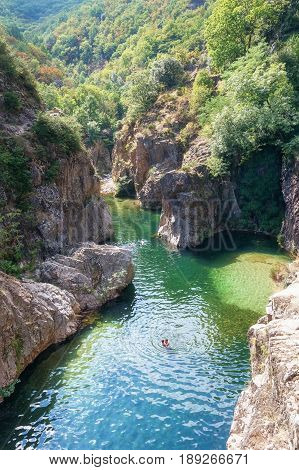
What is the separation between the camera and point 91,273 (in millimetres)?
31094

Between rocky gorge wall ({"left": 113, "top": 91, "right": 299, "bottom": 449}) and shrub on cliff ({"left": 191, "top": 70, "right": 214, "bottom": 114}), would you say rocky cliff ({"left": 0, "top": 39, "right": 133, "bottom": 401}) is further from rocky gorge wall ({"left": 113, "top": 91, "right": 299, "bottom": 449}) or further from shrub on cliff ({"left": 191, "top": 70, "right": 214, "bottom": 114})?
shrub on cliff ({"left": 191, "top": 70, "right": 214, "bottom": 114})

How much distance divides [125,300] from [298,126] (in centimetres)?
2698

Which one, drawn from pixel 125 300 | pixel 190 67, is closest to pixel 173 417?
pixel 125 300

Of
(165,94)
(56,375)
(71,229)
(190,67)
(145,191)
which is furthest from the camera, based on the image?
(190,67)

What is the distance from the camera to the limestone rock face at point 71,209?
109 ft

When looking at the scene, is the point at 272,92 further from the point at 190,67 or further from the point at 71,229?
the point at 190,67

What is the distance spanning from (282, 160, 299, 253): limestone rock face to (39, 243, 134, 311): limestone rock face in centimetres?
1674

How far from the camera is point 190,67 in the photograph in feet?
240

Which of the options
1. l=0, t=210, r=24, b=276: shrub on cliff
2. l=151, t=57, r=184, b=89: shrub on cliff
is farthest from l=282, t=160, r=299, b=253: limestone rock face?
l=151, t=57, r=184, b=89: shrub on cliff

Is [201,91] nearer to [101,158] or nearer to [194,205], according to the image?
[194,205]

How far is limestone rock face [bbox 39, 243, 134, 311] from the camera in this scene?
29.1m

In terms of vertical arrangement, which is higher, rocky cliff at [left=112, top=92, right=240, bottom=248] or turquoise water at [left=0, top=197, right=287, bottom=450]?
rocky cliff at [left=112, top=92, right=240, bottom=248]

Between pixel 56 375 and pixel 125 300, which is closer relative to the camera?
pixel 56 375

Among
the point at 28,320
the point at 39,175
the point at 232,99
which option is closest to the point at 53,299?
the point at 28,320
